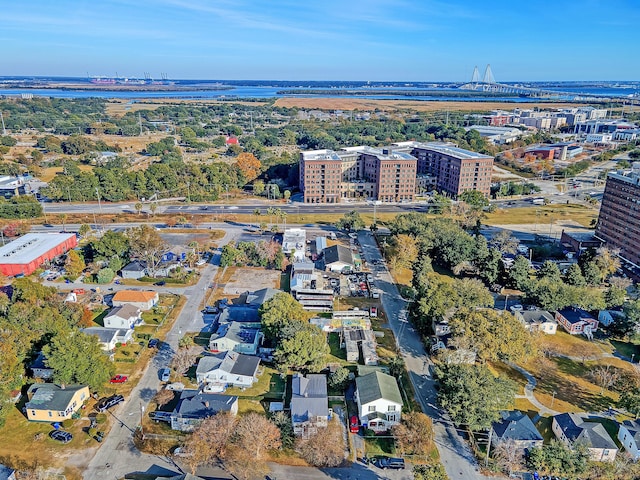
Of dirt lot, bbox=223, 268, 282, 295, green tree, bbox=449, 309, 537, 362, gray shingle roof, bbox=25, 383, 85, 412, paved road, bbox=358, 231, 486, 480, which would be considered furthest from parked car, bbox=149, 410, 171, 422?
green tree, bbox=449, 309, 537, 362

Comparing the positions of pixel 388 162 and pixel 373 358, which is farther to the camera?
pixel 388 162

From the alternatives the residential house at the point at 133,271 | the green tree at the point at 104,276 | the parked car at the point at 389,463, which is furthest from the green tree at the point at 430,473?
the green tree at the point at 104,276

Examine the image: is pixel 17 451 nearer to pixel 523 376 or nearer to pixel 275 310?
pixel 275 310

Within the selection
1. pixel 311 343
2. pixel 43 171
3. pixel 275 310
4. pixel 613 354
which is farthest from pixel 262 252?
pixel 43 171

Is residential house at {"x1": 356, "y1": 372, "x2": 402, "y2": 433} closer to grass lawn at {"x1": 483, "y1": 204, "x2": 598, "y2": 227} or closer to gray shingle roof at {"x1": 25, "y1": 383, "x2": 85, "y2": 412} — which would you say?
gray shingle roof at {"x1": 25, "y1": 383, "x2": 85, "y2": 412}

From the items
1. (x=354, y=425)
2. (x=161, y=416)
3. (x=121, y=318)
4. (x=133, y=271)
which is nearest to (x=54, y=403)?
(x=161, y=416)

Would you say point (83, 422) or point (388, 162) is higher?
point (388, 162)

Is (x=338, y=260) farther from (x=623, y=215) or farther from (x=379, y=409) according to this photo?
(x=623, y=215)
